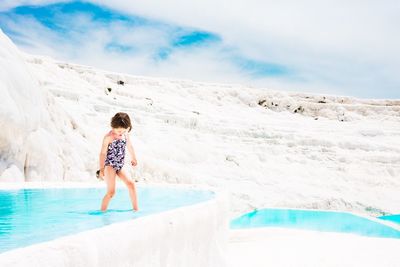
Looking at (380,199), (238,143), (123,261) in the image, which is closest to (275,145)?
(238,143)

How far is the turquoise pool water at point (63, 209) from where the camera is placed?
13.6 ft

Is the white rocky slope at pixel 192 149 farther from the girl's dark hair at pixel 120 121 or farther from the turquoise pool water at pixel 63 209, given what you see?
the girl's dark hair at pixel 120 121

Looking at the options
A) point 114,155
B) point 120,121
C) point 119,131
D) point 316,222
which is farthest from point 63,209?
point 316,222

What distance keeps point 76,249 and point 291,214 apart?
667 inches

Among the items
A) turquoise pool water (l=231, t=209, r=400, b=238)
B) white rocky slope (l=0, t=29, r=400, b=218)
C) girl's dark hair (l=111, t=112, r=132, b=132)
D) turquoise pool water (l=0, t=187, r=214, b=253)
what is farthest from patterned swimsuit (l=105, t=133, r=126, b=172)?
turquoise pool water (l=231, t=209, r=400, b=238)

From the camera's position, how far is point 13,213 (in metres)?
5.39

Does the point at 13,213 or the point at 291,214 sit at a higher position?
the point at 13,213

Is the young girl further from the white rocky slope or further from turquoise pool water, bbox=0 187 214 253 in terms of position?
the white rocky slope

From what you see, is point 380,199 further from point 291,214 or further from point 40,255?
point 40,255

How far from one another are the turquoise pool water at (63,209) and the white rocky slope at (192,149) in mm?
2119

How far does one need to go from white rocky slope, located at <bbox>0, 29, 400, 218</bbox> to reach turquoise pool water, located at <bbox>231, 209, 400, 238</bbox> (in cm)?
65

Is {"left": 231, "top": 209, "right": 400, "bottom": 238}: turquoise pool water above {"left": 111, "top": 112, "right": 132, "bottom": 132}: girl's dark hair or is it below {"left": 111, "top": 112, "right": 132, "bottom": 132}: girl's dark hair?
below

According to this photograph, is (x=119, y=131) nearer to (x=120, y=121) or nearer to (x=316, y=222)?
(x=120, y=121)

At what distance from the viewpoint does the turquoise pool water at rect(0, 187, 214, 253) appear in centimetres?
414
